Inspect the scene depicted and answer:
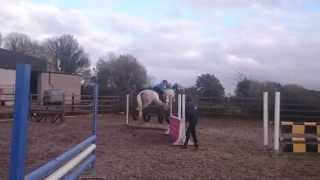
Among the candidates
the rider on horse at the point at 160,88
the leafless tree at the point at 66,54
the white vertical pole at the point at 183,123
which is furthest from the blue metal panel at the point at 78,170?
the leafless tree at the point at 66,54

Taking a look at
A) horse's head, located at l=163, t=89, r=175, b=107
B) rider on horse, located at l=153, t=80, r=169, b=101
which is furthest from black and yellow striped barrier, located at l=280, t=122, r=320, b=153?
rider on horse, located at l=153, t=80, r=169, b=101

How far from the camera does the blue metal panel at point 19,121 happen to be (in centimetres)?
399

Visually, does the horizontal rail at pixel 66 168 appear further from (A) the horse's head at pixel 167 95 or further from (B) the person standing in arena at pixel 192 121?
(A) the horse's head at pixel 167 95

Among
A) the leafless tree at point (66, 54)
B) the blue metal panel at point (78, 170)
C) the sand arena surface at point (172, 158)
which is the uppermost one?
the leafless tree at point (66, 54)

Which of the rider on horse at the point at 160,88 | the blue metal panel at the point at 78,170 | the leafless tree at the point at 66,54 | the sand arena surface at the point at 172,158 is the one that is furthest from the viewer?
the leafless tree at the point at 66,54

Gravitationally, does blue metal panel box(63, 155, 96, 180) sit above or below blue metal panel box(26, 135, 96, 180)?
below

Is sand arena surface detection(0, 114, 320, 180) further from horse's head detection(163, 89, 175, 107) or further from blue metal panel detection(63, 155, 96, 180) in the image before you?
horse's head detection(163, 89, 175, 107)

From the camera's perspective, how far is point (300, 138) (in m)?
14.5

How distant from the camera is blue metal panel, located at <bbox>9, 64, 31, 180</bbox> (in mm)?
3994

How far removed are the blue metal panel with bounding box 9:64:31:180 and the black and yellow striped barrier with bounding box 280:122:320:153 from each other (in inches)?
445

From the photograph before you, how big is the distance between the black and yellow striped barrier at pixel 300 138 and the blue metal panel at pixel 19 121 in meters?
11.3

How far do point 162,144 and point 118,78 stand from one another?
177 ft

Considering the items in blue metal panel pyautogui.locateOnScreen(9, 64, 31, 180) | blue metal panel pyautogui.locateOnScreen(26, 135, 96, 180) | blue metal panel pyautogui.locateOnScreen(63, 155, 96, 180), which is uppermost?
blue metal panel pyautogui.locateOnScreen(9, 64, 31, 180)

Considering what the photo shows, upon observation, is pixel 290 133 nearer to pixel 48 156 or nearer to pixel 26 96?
pixel 48 156
